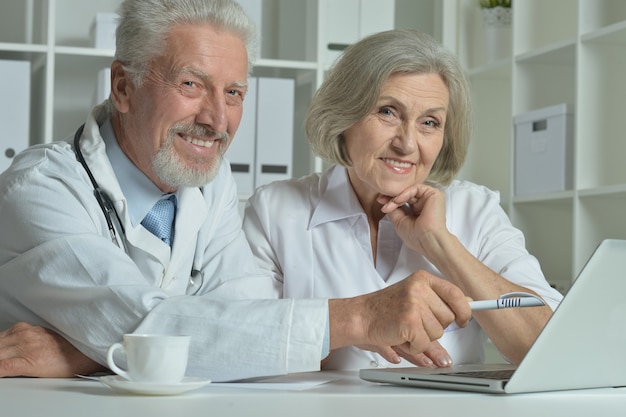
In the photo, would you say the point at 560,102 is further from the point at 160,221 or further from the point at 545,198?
the point at 160,221

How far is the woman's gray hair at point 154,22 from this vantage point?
1.65m

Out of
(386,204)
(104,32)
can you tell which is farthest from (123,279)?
(104,32)

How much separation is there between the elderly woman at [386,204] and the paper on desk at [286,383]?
464mm

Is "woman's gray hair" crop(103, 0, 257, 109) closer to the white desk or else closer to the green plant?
the white desk

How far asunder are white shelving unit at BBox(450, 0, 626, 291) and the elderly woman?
0.93 meters

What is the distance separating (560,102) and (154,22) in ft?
6.52

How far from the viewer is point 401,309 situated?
128cm

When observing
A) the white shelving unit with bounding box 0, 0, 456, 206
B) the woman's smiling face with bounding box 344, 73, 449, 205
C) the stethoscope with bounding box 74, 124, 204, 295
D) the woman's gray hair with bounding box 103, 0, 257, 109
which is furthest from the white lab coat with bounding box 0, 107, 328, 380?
the white shelving unit with bounding box 0, 0, 456, 206

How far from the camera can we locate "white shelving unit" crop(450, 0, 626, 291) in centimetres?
293

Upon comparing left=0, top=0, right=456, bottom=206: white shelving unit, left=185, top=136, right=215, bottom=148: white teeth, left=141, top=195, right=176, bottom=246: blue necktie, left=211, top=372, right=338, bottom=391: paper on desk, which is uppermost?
left=0, top=0, right=456, bottom=206: white shelving unit

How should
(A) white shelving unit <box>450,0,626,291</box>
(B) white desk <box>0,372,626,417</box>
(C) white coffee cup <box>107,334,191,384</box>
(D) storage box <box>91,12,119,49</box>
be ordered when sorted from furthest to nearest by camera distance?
(D) storage box <box>91,12,119,49</box>, (A) white shelving unit <box>450,0,626,291</box>, (C) white coffee cup <box>107,334,191,384</box>, (B) white desk <box>0,372,626,417</box>

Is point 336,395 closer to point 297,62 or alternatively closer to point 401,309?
point 401,309

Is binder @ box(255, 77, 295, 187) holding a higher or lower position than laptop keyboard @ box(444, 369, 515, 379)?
higher

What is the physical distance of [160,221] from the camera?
163 centimetres
